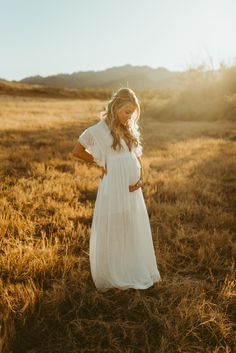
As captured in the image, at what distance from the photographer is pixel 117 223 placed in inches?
141

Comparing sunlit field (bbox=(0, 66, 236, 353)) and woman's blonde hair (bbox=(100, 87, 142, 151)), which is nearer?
sunlit field (bbox=(0, 66, 236, 353))

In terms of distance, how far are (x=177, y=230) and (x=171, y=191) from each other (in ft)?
6.84

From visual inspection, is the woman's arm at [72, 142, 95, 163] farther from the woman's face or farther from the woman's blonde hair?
the woman's face

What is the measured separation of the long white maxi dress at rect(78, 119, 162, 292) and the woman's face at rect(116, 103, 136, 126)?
0.17 metres

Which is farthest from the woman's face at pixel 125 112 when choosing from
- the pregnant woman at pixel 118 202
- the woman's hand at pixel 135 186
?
the woman's hand at pixel 135 186

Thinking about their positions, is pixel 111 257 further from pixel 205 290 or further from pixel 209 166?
pixel 209 166

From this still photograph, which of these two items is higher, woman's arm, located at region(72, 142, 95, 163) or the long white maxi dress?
woman's arm, located at region(72, 142, 95, 163)

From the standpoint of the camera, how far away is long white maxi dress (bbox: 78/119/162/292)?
11.5 ft

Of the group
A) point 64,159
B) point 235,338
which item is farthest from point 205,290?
point 64,159

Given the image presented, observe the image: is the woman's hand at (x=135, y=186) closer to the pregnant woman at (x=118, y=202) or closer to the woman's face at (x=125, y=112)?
the pregnant woman at (x=118, y=202)

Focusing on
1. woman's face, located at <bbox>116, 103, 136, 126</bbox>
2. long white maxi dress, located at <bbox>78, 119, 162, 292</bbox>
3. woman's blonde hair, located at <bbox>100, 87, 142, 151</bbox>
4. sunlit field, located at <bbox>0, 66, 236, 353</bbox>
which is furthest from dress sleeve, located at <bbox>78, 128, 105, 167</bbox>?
sunlit field, located at <bbox>0, 66, 236, 353</bbox>

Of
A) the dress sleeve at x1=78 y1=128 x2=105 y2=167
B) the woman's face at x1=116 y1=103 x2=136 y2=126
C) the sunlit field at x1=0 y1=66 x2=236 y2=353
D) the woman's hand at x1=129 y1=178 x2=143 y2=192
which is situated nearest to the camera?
the sunlit field at x1=0 y1=66 x2=236 y2=353

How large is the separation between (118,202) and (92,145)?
0.61 m

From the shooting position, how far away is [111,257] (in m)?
3.64
